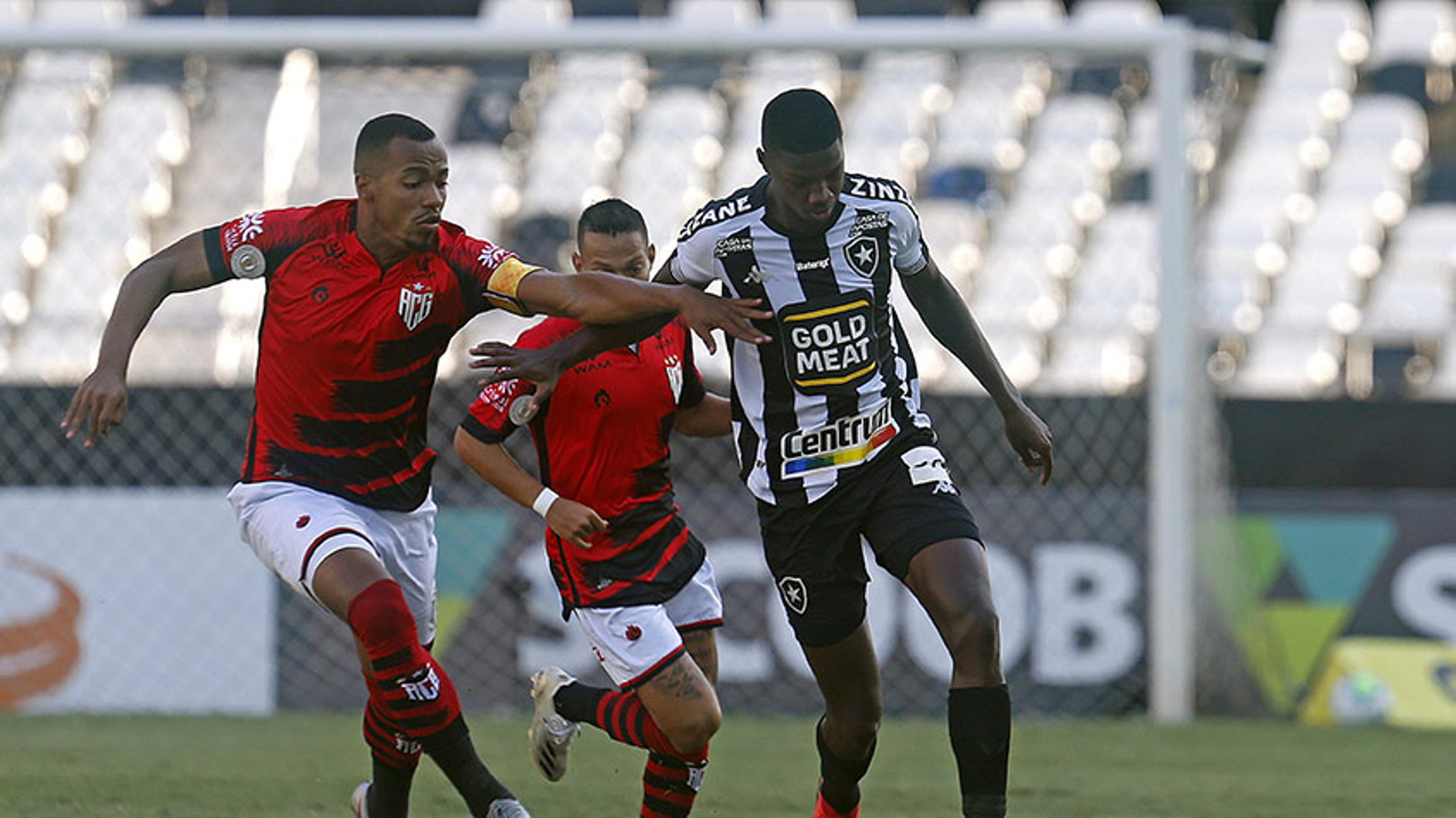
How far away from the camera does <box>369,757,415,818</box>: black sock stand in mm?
5938

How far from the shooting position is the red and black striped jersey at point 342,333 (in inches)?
222

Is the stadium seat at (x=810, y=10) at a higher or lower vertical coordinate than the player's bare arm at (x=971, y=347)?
higher

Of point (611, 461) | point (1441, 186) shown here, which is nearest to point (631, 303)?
point (611, 461)

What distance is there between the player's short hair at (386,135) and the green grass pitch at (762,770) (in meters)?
2.30

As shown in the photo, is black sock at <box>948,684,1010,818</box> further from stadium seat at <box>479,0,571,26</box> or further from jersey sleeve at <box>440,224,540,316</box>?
stadium seat at <box>479,0,571,26</box>

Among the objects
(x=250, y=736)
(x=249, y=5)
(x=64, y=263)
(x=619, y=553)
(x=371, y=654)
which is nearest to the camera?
(x=371, y=654)

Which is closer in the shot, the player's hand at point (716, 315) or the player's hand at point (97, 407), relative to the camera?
the player's hand at point (716, 315)

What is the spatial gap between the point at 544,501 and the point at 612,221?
90 cm

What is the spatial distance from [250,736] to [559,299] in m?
4.55

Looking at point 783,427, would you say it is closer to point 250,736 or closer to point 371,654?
point 371,654

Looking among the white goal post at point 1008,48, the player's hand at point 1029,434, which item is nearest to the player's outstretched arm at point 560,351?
the player's hand at point 1029,434

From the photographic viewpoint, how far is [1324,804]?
23.4ft

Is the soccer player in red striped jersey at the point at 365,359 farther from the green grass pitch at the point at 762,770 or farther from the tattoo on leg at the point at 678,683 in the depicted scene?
the green grass pitch at the point at 762,770

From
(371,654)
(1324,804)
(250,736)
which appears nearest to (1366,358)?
(1324,804)
